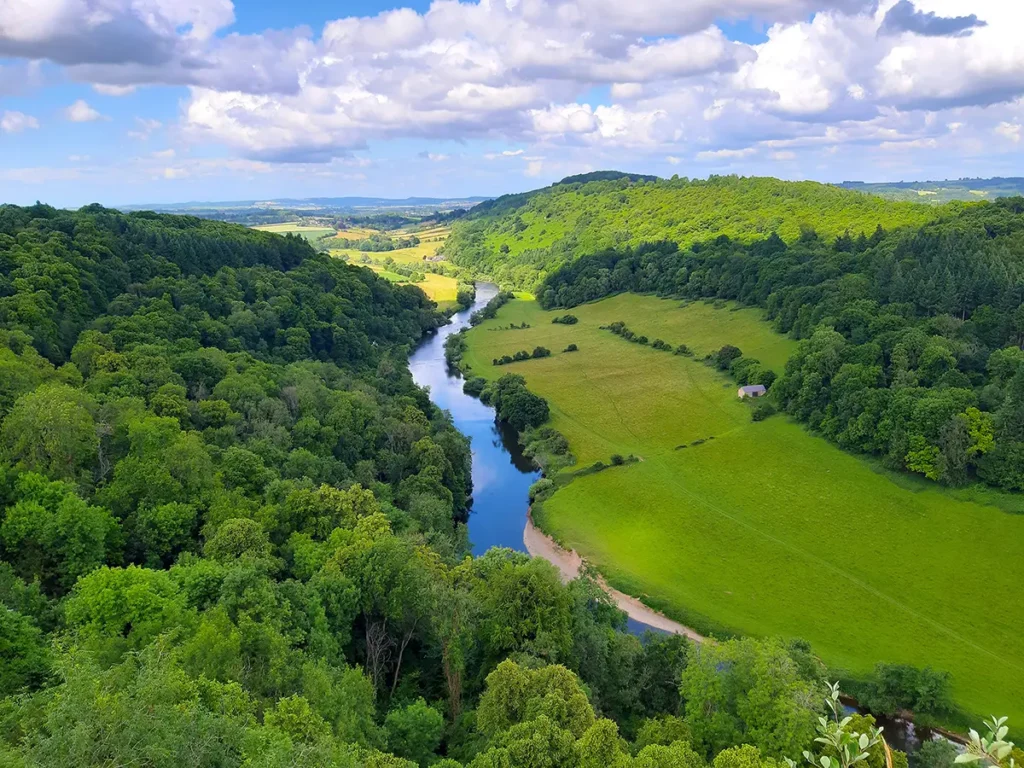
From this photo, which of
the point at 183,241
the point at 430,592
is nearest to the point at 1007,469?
the point at 430,592

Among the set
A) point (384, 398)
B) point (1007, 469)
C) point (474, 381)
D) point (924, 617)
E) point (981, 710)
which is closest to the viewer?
point (981, 710)

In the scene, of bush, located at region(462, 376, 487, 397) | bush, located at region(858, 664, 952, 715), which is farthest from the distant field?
bush, located at region(858, 664, 952, 715)

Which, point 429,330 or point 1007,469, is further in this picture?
point 429,330

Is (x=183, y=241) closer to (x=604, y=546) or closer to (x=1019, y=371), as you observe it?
(x=604, y=546)

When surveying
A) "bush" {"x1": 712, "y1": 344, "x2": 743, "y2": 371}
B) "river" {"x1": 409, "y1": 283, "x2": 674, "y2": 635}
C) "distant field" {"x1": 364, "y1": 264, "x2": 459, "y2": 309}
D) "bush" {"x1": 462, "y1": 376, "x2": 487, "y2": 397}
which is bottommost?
"river" {"x1": 409, "y1": 283, "x2": 674, "y2": 635}

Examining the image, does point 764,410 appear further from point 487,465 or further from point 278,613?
point 278,613

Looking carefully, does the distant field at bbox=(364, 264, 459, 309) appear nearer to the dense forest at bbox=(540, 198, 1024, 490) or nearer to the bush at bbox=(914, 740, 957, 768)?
the dense forest at bbox=(540, 198, 1024, 490)
